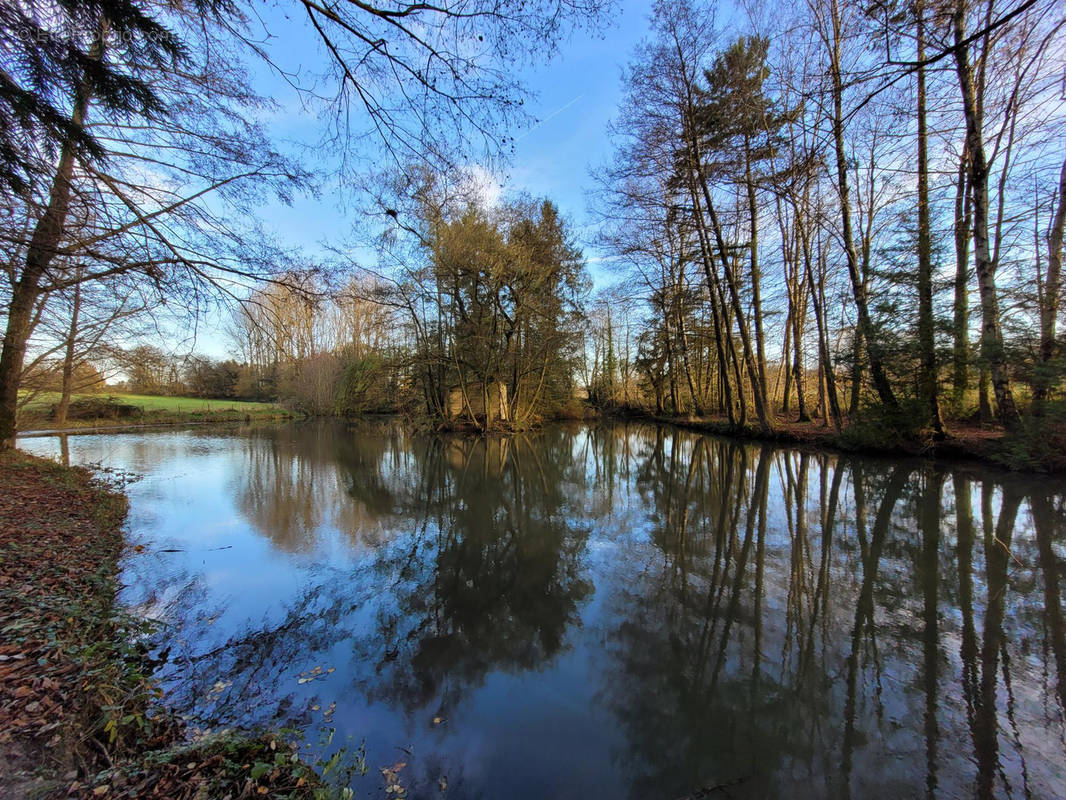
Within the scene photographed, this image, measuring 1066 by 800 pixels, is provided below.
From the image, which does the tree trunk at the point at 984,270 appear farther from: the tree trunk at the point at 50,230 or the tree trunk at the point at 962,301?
the tree trunk at the point at 50,230

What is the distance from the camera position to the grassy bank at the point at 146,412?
2272cm

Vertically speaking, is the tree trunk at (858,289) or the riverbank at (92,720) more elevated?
Result: the tree trunk at (858,289)

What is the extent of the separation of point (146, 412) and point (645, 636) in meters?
35.0

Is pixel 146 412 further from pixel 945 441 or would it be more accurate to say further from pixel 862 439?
pixel 945 441

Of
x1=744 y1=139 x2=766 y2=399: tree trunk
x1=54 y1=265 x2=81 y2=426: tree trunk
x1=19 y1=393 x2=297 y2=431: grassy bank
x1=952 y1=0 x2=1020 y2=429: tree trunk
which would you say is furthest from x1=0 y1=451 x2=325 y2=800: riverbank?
x1=19 y1=393 x2=297 y2=431: grassy bank

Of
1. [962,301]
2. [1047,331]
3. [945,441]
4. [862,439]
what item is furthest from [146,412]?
[1047,331]

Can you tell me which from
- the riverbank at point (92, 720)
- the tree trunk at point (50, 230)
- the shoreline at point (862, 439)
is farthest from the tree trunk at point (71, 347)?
the shoreline at point (862, 439)

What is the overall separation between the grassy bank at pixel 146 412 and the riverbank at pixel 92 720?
1945 centimetres

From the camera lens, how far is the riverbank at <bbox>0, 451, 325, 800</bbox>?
1.68m

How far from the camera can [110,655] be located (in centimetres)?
282

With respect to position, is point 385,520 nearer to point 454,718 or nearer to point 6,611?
point 6,611

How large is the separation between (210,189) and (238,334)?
1.49 metres

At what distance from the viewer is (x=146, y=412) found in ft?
90.4

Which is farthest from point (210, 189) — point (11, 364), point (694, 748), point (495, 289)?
point (495, 289)
